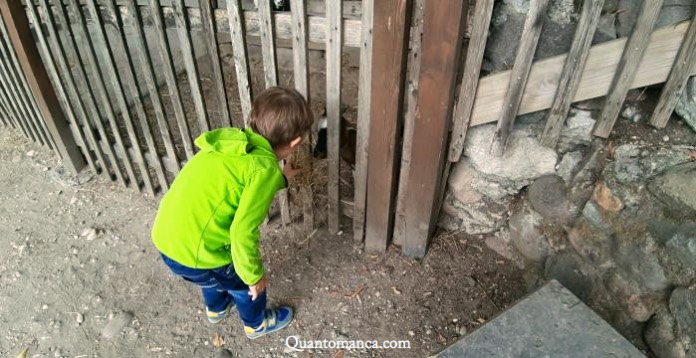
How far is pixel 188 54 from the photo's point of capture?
2533mm

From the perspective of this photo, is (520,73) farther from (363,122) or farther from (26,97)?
(26,97)

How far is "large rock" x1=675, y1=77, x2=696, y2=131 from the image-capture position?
73.3 inches

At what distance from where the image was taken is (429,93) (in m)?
2.17

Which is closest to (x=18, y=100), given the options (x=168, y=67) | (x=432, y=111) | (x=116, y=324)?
(x=168, y=67)

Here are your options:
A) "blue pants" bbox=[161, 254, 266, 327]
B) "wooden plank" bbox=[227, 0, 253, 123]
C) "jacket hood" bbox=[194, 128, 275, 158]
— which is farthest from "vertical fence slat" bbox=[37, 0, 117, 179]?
"blue pants" bbox=[161, 254, 266, 327]

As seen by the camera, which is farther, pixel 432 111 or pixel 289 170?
pixel 289 170

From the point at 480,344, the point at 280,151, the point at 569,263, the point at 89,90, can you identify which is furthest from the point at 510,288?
the point at 89,90

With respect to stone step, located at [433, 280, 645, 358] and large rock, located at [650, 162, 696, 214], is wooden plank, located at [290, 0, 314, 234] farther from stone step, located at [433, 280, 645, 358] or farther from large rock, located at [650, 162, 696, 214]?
large rock, located at [650, 162, 696, 214]

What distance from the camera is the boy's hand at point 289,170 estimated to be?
8.60 feet

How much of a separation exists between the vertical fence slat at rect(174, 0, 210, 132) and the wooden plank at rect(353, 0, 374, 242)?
3.17ft

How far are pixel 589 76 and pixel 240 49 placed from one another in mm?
1665

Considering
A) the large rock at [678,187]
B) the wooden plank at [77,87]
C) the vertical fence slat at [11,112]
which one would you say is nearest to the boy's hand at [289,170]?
the wooden plank at [77,87]

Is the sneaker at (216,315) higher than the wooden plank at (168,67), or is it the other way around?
the wooden plank at (168,67)

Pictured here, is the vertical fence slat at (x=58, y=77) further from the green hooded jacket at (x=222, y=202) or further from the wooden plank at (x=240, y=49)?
the green hooded jacket at (x=222, y=202)
